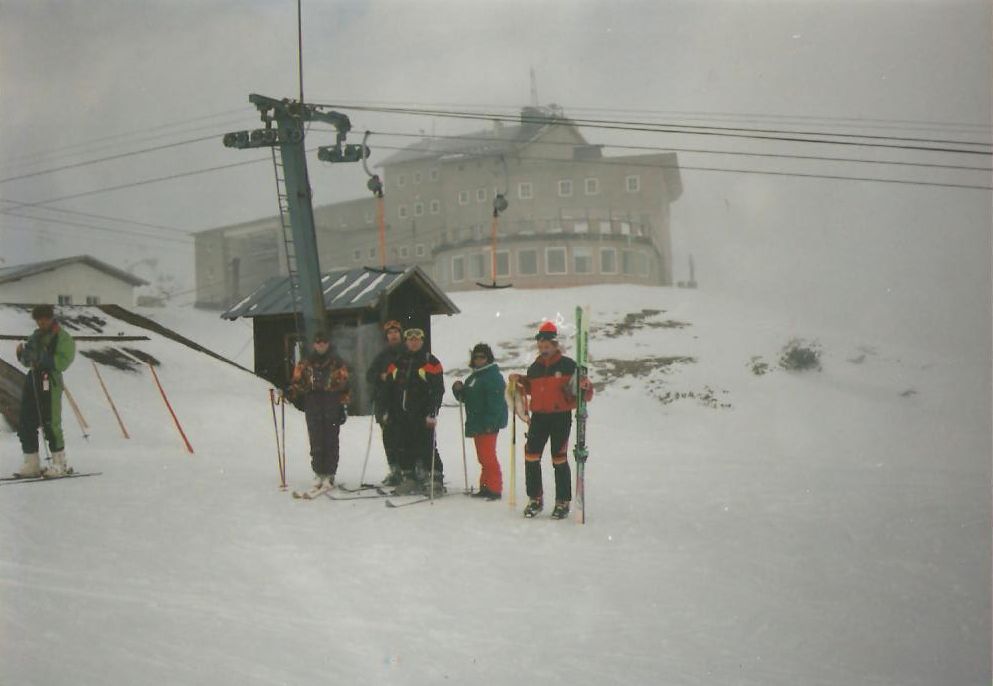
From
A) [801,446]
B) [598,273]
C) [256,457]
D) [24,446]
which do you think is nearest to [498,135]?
[598,273]

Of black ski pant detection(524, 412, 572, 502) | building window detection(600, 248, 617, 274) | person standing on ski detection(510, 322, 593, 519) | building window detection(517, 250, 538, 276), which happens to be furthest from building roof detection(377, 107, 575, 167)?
black ski pant detection(524, 412, 572, 502)

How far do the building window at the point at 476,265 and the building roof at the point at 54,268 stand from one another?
778 inches

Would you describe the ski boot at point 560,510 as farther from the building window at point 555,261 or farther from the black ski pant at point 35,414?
the building window at point 555,261

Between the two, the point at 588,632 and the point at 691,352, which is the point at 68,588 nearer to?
the point at 588,632

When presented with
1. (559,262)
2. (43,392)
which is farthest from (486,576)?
(559,262)

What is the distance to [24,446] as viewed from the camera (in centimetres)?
926

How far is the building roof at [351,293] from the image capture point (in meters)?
19.6

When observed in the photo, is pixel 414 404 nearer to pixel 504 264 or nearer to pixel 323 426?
pixel 323 426

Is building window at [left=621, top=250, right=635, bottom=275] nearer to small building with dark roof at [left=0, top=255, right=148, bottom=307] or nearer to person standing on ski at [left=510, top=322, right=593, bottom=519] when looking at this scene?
small building with dark roof at [left=0, top=255, right=148, bottom=307]

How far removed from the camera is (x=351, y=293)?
20.1m

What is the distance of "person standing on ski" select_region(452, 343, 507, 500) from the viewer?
9531 millimetres

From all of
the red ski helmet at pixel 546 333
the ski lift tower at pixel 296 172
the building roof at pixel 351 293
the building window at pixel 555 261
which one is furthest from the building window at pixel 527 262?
the red ski helmet at pixel 546 333

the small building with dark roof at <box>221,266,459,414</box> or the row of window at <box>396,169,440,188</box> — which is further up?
the row of window at <box>396,169,440,188</box>

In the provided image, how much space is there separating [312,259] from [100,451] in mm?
5422
